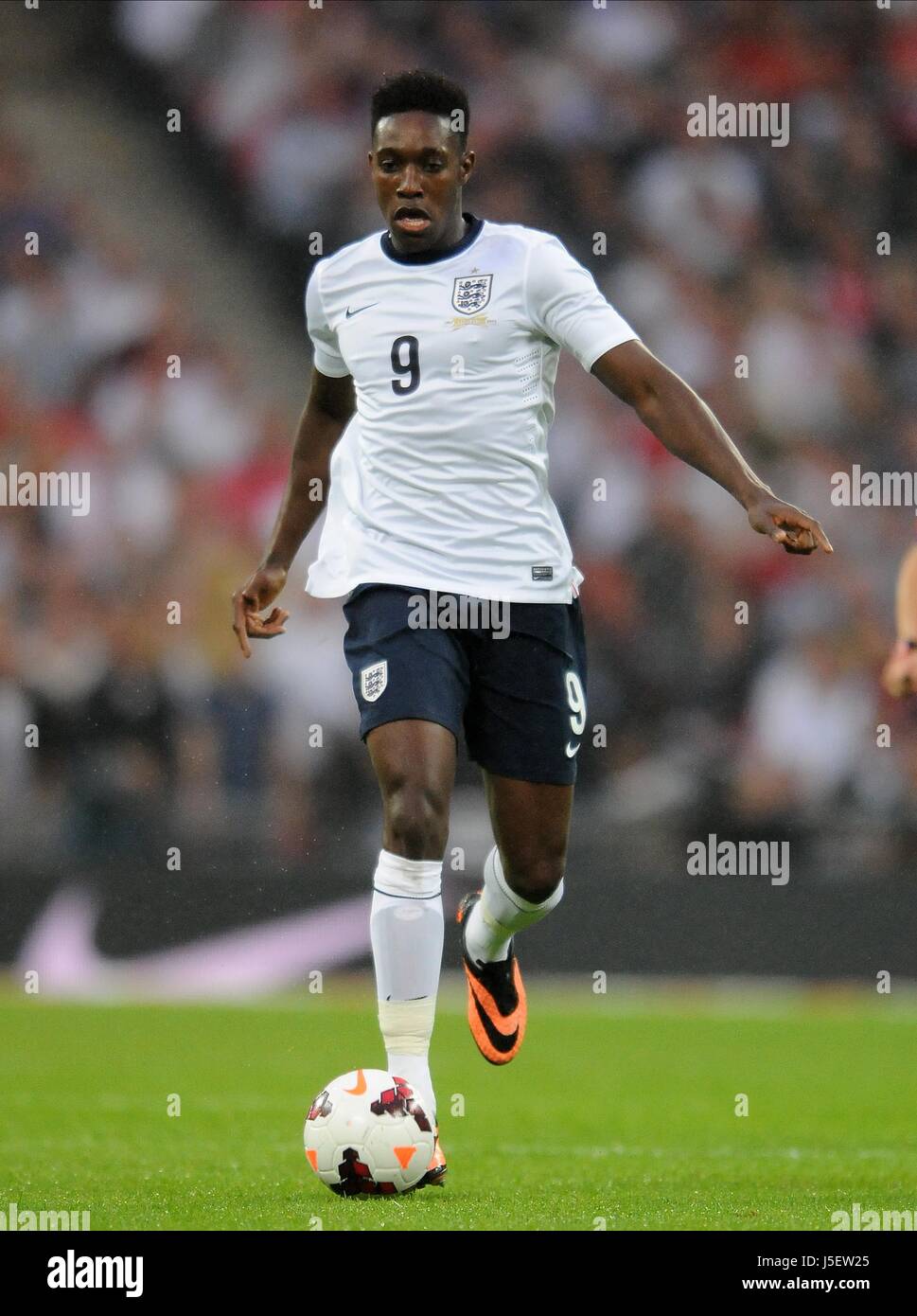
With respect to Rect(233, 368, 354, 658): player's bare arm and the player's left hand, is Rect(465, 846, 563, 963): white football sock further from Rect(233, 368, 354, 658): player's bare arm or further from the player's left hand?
the player's left hand

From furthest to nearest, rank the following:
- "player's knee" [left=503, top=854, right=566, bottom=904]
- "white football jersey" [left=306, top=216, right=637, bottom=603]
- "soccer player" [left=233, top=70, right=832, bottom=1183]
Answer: "player's knee" [left=503, top=854, right=566, bottom=904], "white football jersey" [left=306, top=216, right=637, bottom=603], "soccer player" [left=233, top=70, right=832, bottom=1183]

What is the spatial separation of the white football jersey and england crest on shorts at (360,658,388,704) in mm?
246

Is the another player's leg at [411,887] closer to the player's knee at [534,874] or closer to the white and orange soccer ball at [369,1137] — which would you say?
the white and orange soccer ball at [369,1137]

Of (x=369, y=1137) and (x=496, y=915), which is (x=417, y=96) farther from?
(x=369, y=1137)

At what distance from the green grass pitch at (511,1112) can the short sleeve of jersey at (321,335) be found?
219cm

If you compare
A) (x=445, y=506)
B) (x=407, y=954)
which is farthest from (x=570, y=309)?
(x=407, y=954)

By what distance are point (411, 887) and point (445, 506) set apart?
101 centimetres

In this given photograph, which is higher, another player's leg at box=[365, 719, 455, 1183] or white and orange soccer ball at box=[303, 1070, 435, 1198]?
another player's leg at box=[365, 719, 455, 1183]

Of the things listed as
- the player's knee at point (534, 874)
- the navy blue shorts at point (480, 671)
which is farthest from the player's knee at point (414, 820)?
the player's knee at point (534, 874)

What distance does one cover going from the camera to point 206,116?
14016mm

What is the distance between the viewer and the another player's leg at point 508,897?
5.31m

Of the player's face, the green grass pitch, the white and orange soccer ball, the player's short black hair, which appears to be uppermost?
the player's short black hair

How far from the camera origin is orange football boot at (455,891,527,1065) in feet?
19.4

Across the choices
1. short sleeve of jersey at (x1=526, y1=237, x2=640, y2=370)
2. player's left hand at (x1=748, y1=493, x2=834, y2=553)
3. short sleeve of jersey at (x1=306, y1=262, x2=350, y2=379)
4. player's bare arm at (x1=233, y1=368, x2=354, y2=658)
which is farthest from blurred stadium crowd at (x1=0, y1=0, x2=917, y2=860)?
player's left hand at (x1=748, y1=493, x2=834, y2=553)
